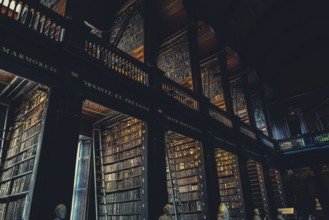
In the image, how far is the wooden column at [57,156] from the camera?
121 inches

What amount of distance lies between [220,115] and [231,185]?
6.93ft

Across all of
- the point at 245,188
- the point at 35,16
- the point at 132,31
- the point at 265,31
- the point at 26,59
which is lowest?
the point at 245,188

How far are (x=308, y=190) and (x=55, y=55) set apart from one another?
12381 mm

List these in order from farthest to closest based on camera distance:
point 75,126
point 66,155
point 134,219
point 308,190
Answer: point 308,190, point 134,219, point 75,126, point 66,155

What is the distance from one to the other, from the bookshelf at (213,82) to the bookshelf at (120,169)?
4.33 m

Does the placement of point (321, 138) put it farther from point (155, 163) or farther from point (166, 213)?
point (166, 213)

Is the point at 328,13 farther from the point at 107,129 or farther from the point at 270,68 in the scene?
the point at 107,129

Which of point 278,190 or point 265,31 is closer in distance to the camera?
point 278,190


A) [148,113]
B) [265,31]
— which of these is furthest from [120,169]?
[265,31]

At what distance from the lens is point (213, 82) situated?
9.45m

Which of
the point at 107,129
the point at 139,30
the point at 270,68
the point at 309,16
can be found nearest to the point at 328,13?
the point at 309,16

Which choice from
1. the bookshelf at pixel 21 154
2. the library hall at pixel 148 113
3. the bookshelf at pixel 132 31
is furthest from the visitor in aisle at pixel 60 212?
the bookshelf at pixel 132 31

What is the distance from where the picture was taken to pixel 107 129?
21.3 ft

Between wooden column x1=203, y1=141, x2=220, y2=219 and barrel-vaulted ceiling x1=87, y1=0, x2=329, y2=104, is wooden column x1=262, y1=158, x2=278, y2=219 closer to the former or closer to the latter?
wooden column x1=203, y1=141, x2=220, y2=219
